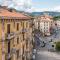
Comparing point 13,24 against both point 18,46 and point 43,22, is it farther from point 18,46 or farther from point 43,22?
point 43,22

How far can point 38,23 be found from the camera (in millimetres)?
183500

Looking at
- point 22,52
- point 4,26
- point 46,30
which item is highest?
point 4,26

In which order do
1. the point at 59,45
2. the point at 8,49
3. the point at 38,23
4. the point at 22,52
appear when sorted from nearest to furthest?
the point at 8,49
the point at 22,52
the point at 59,45
the point at 38,23

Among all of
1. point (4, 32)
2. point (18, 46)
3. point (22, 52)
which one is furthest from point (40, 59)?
point (4, 32)

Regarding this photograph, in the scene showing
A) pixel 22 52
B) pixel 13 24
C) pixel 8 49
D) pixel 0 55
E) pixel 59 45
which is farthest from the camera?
pixel 59 45

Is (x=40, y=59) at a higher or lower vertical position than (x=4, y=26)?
lower

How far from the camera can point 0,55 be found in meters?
28.5

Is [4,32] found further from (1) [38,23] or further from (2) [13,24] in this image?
(1) [38,23]

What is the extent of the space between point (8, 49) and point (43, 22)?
157792 millimetres

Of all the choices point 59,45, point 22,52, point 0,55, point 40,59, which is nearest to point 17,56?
point 22,52

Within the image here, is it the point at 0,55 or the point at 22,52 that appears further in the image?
the point at 22,52

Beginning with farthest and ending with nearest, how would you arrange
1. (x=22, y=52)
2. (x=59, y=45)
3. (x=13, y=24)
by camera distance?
(x=59, y=45), (x=22, y=52), (x=13, y=24)

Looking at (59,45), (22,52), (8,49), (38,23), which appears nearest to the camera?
(8,49)

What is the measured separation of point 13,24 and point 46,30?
156 m
